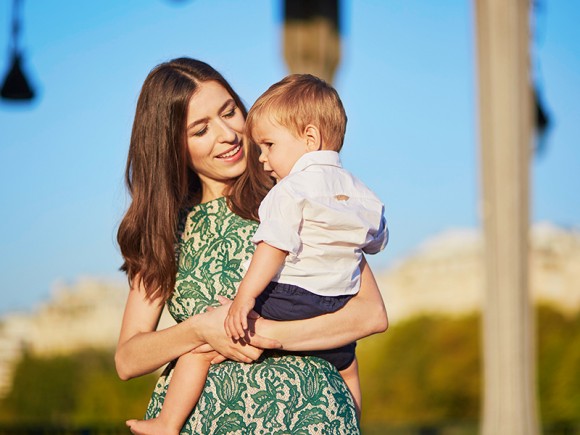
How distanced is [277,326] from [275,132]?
1.47 feet

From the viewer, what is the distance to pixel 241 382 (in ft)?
8.41

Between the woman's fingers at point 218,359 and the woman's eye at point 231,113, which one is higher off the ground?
the woman's eye at point 231,113

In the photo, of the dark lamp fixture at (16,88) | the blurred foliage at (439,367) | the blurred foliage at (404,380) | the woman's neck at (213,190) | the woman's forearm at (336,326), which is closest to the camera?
the woman's forearm at (336,326)

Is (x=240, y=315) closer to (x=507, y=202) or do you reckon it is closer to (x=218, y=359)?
(x=218, y=359)

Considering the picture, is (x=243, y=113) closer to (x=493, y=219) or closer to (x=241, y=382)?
(x=241, y=382)

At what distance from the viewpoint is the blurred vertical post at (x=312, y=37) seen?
→ 6348mm

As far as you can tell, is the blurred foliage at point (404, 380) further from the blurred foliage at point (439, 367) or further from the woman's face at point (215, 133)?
the woman's face at point (215, 133)

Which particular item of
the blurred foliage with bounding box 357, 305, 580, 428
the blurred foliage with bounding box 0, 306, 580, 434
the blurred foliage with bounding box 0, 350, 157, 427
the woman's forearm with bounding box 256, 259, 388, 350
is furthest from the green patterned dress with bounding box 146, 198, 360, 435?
the blurred foliage with bounding box 357, 305, 580, 428

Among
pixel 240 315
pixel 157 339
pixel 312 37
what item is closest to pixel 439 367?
pixel 312 37

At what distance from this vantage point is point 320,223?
2.40 meters

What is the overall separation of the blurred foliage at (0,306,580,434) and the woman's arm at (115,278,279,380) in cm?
2123

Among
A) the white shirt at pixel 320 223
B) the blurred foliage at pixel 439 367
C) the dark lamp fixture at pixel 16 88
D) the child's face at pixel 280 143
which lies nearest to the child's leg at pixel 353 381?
the white shirt at pixel 320 223

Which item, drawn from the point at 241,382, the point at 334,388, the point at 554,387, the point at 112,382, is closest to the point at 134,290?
the point at 241,382

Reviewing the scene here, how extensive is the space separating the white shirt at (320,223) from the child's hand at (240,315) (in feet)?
0.42
